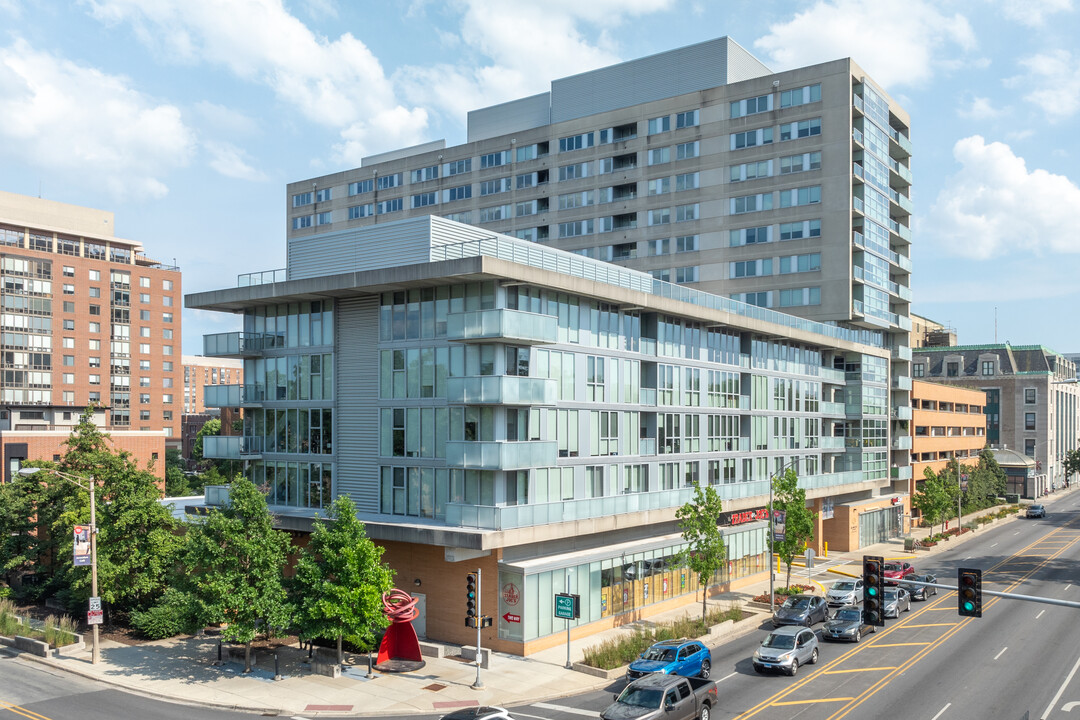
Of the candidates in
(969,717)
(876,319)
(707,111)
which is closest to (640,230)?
(707,111)

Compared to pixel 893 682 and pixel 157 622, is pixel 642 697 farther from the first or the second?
pixel 157 622

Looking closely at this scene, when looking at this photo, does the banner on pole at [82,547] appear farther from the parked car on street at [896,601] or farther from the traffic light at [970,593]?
the parked car on street at [896,601]

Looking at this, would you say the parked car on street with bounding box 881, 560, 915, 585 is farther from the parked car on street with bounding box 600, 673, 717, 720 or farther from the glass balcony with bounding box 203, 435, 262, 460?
the glass balcony with bounding box 203, 435, 262, 460

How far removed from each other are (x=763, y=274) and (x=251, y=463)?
149ft

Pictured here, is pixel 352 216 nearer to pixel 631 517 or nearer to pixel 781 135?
pixel 781 135

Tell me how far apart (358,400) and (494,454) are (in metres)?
10.1

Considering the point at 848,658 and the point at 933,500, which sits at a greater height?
the point at 933,500

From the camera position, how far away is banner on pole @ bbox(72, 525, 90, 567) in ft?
115

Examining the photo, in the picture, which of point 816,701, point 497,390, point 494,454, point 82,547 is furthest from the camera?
point 497,390

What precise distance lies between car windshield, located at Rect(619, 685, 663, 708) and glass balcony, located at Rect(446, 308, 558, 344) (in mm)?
16179

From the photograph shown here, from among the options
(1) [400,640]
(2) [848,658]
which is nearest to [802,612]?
(2) [848,658]

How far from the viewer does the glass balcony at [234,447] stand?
1863 inches

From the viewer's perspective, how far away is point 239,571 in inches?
1272

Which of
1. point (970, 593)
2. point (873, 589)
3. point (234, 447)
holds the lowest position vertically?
point (873, 589)
